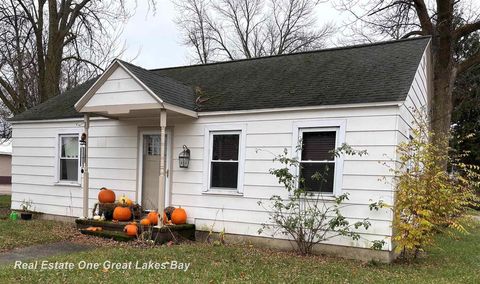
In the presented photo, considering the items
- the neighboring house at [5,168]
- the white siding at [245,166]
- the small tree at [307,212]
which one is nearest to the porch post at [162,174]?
the white siding at [245,166]

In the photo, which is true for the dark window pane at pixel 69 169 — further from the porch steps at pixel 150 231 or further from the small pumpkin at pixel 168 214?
the small pumpkin at pixel 168 214

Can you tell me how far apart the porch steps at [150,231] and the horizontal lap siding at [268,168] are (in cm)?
40

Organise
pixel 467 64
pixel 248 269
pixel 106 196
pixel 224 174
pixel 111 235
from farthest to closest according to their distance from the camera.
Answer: pixel 467 64 → pixel 106 196 → pixel 224 174 → pixel 111 235 → pixel 248 269

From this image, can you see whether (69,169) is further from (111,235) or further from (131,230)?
(131,230)

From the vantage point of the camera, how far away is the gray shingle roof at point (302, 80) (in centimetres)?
725

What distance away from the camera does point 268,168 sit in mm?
7848

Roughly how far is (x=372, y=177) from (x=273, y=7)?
Result: 2779 cm

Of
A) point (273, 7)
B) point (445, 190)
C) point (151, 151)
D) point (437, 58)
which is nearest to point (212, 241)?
point (151, 151)

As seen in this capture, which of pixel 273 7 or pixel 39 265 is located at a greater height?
pixel 273 7

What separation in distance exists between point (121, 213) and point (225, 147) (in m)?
2.86

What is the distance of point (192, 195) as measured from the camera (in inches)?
342

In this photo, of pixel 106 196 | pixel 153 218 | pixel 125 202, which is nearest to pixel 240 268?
pixel 153 218

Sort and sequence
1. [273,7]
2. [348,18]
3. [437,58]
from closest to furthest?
[437,58] → [348,18] → [273,7]

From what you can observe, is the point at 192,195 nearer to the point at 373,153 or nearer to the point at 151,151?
the point at 151,151
